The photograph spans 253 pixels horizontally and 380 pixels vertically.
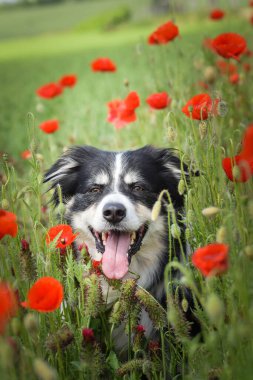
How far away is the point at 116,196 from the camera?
301cm

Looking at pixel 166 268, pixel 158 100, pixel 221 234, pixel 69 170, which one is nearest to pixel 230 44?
pixel 158 100

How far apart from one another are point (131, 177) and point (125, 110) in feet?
2.54

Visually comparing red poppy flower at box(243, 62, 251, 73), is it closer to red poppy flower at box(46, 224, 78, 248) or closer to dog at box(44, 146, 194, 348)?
dog at box(44, 146, 194, 348)

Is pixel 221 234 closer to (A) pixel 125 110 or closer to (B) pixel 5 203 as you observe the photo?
(B) pixel 5 203

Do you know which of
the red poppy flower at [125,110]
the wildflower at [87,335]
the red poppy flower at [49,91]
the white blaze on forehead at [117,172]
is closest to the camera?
the wildflower at [87,335]

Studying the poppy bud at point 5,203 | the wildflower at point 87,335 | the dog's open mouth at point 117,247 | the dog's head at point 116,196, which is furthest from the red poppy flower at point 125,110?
the wildflower at point 87,335

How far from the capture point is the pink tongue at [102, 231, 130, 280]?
2883mm

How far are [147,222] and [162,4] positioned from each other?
84.1 feet

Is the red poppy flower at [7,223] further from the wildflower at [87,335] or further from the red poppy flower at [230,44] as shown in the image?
the red poppy flower at [230,44]

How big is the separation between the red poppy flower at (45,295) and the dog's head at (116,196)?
125 cm

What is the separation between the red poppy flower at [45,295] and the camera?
157 centimetres

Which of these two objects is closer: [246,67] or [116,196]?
[116,196]

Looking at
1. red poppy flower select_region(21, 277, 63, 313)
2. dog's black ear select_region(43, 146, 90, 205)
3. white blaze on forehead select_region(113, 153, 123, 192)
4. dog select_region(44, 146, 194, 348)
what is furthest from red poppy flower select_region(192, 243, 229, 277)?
dog's black ear select_region(43, 146, 90, 205)

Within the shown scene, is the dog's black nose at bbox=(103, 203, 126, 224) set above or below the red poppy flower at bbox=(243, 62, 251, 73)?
below
